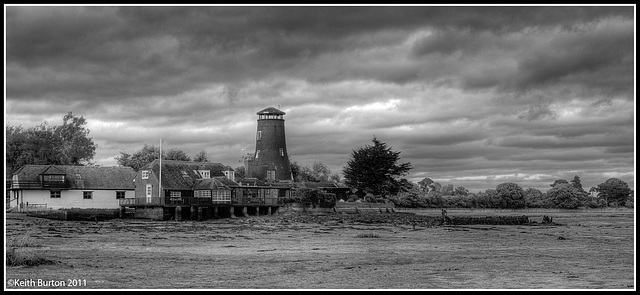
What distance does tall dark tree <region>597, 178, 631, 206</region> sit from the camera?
143 m

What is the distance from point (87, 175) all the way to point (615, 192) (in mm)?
108440

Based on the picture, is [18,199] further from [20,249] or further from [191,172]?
[20,249]

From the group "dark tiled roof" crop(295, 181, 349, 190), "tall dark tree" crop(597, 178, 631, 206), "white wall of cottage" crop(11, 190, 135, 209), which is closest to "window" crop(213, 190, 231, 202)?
"white wall of cottage" crop(11, 190, 135, 209)

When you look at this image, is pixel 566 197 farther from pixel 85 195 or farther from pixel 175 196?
pixel 85 195

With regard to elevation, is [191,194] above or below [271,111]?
below

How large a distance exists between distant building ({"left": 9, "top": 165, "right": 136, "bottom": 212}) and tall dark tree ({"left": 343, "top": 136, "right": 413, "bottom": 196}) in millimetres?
32547

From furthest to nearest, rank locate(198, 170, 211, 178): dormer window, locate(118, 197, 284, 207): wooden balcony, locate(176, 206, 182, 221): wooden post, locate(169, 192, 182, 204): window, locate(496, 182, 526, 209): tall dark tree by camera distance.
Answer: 1. locate(496, 182, 526, 209): tall dark tree
2. locate(198, 170, 211, 178): dormer window
3. locate(169, 192, 182, 204): window
4. locate(118, 197, 284, 207): wooden balcony
5. locate(176, 206, 182, 221): wooden post

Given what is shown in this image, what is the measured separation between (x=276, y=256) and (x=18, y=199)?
50053 millimetres

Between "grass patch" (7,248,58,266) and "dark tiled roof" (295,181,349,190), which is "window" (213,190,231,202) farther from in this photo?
"grass patch" (7,248,58,266)

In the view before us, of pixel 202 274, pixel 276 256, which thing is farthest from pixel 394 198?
pixel 202 274

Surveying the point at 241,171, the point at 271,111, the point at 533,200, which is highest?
the point at 271,111

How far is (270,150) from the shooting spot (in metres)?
98.6

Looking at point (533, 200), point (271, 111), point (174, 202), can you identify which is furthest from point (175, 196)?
point (533, 200)

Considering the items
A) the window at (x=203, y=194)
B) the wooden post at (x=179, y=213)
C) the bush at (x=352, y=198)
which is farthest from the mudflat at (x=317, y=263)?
the bush at (x=352, y=198)
